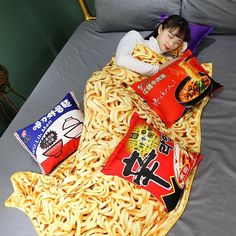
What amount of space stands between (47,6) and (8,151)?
141 centimetres

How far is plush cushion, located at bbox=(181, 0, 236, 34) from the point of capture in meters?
1.61

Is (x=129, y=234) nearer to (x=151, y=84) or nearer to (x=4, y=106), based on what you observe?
(x=151, y=84)

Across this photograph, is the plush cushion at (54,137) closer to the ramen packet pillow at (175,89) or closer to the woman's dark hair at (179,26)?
the ramen packet pillow at (175,89)

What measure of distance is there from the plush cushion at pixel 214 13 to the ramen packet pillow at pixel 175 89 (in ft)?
1.42

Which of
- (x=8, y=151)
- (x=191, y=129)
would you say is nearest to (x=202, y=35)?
(x=191, y=129)

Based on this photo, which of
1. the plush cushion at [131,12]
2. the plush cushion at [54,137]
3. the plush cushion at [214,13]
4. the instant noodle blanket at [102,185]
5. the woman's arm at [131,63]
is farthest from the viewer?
the plush cushion at [131,12]

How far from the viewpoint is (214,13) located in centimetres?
165

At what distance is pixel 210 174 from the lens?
1.14m

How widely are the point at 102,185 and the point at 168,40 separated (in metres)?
0.84

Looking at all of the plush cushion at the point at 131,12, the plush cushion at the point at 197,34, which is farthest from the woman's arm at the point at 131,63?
the plush cushion at the point at 131,12

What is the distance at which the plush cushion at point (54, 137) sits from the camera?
1.34m

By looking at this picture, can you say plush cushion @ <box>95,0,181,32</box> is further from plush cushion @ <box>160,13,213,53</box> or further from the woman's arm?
the woman's arm

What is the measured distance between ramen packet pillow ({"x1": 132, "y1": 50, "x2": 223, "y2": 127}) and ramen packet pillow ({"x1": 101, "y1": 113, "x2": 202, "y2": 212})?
21 centimetres

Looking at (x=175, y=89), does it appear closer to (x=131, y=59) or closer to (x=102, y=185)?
(x=131, y=59)
